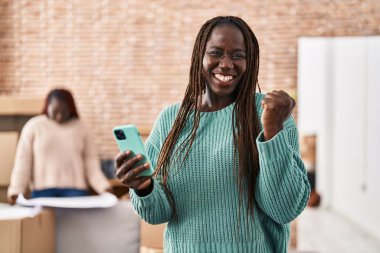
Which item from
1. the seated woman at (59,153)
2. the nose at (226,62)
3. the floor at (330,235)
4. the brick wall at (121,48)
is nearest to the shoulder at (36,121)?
the seated woman at (59,153)

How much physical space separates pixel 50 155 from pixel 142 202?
3019 millimetres

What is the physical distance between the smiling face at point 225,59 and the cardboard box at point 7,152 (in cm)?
230

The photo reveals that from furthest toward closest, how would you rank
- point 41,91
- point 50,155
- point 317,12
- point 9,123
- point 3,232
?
point 41,91, point 317,12, point 50,155, point 9,123, point 3,232

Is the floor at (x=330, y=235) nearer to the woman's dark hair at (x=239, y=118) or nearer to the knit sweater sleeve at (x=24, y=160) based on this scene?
the knit sweater sleeve at (x=24, y=160)

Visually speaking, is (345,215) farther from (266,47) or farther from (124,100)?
(124,100)

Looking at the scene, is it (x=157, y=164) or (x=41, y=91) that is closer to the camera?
(x=157, y=164)

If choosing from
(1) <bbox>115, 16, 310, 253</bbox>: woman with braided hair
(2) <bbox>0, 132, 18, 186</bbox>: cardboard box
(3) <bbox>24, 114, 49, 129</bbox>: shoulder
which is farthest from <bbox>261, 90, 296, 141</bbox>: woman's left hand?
(3) <bbox>24, 114, 49, 129</bbox>: shoulder

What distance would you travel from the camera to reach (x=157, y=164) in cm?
122

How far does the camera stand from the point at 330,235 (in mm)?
6039

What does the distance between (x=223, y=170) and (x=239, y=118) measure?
0.11m

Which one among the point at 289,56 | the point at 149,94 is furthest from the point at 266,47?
the point at 149,94

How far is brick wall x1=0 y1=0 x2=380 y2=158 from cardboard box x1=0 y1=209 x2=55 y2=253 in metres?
3.45

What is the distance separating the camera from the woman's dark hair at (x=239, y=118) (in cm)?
114

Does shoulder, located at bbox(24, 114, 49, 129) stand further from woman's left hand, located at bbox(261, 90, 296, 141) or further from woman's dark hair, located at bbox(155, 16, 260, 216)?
woman's left hand, located at bbox(261, 90, 296, 141)
